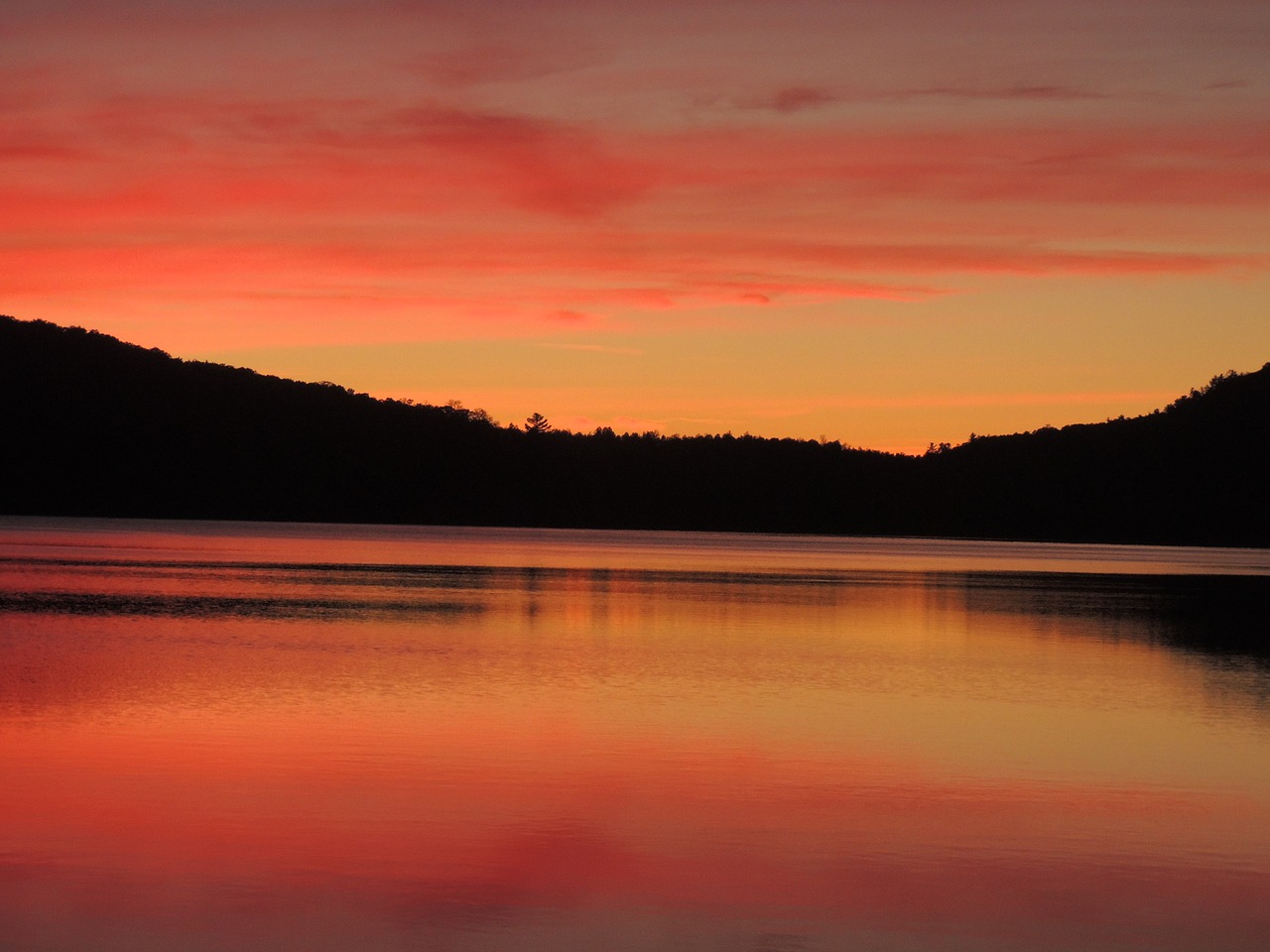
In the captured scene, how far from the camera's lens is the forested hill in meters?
166

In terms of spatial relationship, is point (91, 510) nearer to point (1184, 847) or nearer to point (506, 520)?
point (506, 520)

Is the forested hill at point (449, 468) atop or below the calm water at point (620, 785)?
atop

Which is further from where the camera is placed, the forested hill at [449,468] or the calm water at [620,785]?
the forested hill at [449,468]

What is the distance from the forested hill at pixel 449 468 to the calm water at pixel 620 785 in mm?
140642

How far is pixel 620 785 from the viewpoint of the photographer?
1505cm

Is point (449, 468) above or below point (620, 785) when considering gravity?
above

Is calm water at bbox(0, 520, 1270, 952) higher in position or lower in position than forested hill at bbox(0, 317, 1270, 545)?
lower

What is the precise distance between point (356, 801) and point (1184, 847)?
685cm

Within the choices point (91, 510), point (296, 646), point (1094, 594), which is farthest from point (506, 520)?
point (296, 646)

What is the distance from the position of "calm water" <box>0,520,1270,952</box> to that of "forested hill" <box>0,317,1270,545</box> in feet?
461

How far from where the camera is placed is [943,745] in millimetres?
18203

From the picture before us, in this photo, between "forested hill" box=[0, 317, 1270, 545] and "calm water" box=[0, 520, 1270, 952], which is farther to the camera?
"forested hill" box=[0, 317, 1270, 545]

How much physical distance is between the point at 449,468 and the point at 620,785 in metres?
185

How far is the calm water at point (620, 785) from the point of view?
10219 millimetres
